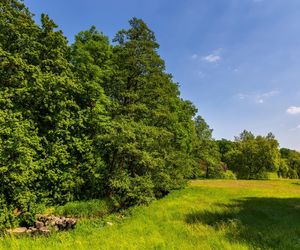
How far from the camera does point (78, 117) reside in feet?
61.6

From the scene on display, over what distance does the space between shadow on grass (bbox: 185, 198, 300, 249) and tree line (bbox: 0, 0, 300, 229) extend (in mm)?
5433

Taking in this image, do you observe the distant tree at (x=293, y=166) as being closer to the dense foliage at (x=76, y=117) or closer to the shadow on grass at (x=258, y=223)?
the shadow on grass at (x=258, y=223)

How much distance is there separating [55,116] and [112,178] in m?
5.87

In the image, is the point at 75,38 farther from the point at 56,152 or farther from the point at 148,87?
the point at 56,152

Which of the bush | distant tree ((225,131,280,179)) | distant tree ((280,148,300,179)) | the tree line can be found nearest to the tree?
the tree line

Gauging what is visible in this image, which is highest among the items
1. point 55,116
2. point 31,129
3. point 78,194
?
point 55,116

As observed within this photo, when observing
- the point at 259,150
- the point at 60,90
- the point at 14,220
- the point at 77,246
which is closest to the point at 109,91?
the point at 60,90

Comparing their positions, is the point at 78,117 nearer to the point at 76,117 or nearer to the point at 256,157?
the point at 76,117

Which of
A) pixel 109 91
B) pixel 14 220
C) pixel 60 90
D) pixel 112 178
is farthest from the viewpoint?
pixel 109 91

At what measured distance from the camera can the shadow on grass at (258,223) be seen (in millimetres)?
9773

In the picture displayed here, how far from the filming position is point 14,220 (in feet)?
46.7

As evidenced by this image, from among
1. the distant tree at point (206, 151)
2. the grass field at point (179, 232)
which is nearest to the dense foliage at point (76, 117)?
the grass field at point (179, 232)

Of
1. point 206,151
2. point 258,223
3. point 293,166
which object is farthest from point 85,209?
point 293,166

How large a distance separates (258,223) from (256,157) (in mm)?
49122
